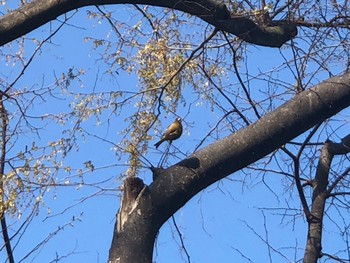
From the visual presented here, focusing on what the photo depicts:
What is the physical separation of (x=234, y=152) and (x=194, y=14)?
89cm

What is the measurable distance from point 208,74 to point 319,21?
2.66 ft

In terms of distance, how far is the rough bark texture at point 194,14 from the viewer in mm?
3242

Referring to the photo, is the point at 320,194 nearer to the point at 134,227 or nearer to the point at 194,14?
the point at 194,14

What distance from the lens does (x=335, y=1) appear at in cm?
388

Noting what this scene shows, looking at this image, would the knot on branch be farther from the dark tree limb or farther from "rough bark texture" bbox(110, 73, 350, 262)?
the dark tree limb

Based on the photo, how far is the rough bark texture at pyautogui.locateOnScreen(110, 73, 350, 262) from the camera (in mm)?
2955

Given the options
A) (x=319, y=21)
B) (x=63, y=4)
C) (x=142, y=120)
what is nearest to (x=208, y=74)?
(x=142, y=120)

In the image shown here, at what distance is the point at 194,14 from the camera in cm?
371

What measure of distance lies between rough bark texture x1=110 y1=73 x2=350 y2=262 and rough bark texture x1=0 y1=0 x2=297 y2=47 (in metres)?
0.60

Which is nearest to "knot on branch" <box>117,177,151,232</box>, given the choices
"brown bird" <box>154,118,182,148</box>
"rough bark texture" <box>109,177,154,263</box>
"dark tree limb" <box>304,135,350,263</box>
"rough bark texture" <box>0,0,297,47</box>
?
"rough bark texture" <box>109,177,154,263</box>

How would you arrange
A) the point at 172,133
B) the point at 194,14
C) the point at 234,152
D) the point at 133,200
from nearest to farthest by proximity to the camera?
the point at 133,200
the point at 234,152
the point at 194,14
the point at 172,133

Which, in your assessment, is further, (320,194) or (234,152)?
(320,194)

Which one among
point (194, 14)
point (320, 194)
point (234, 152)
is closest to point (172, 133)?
point (194, 14)

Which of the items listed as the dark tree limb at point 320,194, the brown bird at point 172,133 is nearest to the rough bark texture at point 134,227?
the brown bird at point 172,133
